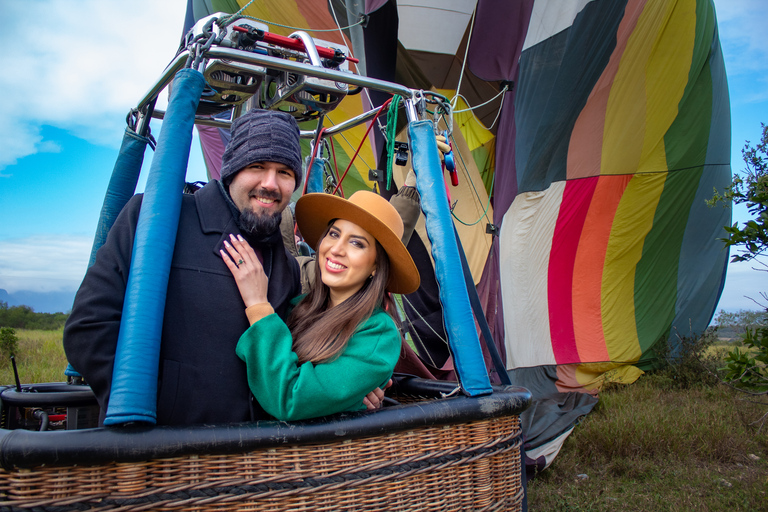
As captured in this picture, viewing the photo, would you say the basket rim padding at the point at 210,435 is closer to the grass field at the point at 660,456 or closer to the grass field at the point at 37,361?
the grass field at the point at 660,456

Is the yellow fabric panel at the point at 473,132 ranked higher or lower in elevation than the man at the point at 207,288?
higher

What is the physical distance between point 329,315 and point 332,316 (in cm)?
2

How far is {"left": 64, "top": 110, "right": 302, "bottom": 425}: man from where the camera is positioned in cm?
128

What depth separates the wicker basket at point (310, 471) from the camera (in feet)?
3.49

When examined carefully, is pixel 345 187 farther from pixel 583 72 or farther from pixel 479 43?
pixel 583 72

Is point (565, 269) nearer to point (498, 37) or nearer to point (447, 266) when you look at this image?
point (498, 37)

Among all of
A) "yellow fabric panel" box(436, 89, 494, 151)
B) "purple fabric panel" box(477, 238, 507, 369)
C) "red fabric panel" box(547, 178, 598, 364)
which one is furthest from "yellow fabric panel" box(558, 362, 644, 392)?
"yellow fabric panel" box(436, 89, 494, 151)

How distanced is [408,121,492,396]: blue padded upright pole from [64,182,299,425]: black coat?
652 mm

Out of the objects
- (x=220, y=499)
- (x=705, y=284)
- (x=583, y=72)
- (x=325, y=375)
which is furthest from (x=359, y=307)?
(x=705, y=284)

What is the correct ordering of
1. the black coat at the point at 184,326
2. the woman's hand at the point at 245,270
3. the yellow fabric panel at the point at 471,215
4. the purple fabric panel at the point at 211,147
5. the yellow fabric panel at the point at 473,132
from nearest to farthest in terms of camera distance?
1. the black coat at the point at 184,326
2. the woman's hand at the point at 245,270
3. the yellow fabric panel at the point at 471,215
4. the yellow fabric panel at the point at 473,132
5. the purple fabric panel at the point at 211,147

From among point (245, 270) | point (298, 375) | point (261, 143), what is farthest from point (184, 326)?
point (261, 143)

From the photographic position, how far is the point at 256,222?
5.29 ft

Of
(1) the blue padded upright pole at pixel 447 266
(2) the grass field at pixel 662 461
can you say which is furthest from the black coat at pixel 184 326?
(2) the grass field at pixel 662 461

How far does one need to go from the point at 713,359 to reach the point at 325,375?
18.9ft
